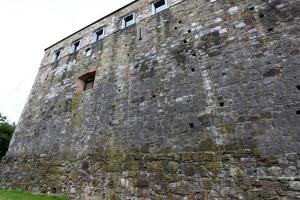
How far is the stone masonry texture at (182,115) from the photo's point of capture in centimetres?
403

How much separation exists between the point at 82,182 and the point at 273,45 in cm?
712

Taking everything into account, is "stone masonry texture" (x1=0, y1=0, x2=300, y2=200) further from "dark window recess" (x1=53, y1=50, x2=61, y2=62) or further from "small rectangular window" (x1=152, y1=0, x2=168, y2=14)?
"dark window recess" (x1=53, y1=50, x2=61, y2=62)

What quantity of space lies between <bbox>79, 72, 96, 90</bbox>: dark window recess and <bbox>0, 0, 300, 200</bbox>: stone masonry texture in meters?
0.23

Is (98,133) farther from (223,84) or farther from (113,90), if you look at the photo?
(223,84)

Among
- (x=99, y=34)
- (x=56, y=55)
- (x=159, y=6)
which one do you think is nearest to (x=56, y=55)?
(x=56, y=55)

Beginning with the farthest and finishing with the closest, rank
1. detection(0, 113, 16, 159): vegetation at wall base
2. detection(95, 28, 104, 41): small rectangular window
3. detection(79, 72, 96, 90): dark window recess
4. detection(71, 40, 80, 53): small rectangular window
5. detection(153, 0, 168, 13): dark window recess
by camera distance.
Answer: detection(0, 113, 16, 159): vegetation at wall base < detection(71, 40, 80, 53): small rectangular window < detection(95, 28, 104, 41): small rectangular window < detection(79, 72, 96, 90): dark window recess < detection(153, 0, 168, 13): dark window recess

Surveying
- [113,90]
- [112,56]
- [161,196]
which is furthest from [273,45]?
[112,56]

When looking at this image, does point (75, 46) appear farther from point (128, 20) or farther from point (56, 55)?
point (128, 20)

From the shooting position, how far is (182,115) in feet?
17.3

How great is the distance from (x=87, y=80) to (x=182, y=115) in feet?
18.7

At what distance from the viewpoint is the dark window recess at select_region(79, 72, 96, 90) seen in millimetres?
8711

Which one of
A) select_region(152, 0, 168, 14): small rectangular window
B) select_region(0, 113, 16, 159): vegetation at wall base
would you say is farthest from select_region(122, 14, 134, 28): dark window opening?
select_region(0, 113, 16, 159): vegetation at wall base

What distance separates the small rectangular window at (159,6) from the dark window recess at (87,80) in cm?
415

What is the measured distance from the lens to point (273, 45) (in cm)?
479
